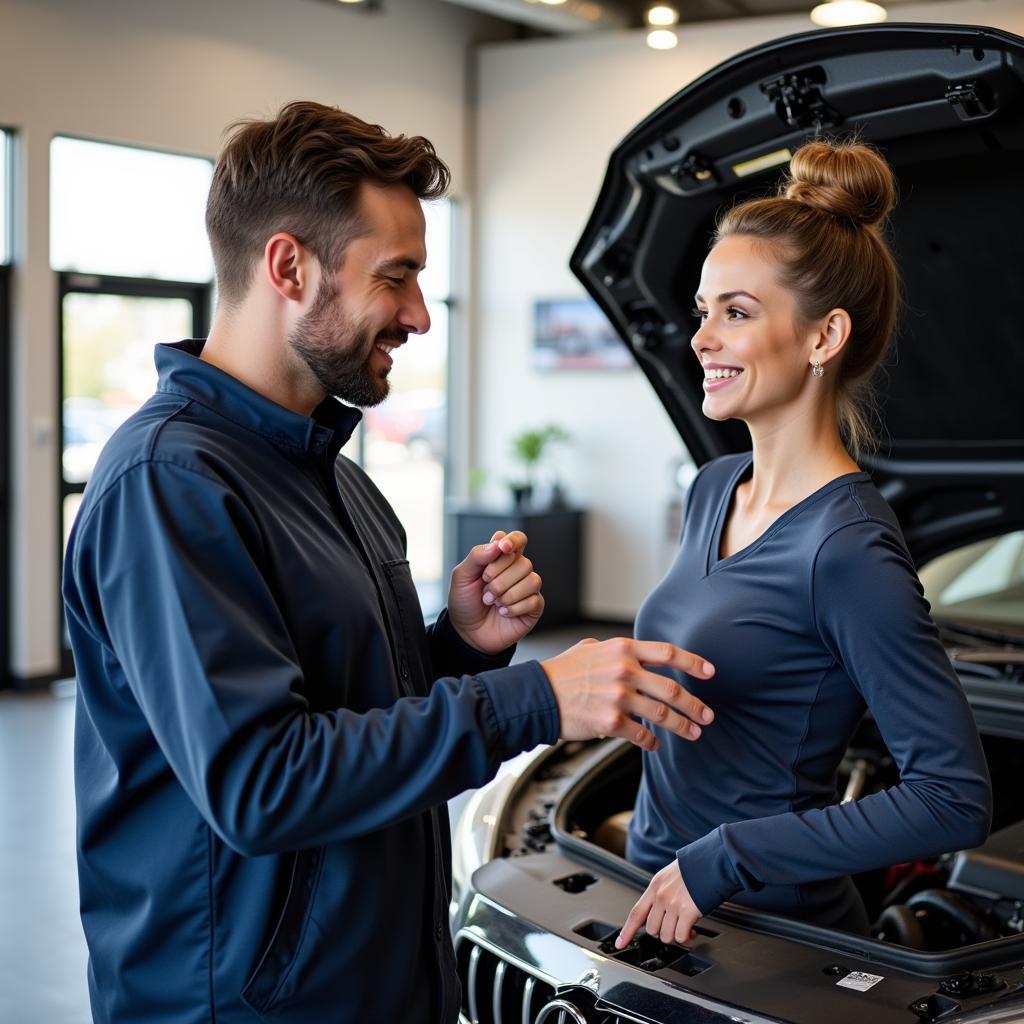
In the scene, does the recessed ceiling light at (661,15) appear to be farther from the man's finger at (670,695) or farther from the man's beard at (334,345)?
the man's finger at (670,695)

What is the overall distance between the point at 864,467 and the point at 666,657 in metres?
1.36

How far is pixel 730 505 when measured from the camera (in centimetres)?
179

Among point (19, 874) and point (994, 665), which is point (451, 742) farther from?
point (19, 874)

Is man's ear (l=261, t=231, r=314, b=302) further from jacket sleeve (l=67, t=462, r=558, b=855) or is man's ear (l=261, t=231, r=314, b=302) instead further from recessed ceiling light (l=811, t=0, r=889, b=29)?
recessed ceiling light (l=811, t=0, r=889, b=29)

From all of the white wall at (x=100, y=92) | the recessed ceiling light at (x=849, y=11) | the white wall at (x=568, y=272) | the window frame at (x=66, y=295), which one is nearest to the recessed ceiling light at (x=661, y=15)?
the white wall at (x=568, y=272)

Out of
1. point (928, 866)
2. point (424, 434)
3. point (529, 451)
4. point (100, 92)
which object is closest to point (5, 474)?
point (100, 92)

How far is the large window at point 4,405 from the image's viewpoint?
6.18m

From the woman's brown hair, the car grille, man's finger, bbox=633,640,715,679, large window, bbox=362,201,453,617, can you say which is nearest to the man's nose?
man's finger, bbox=633,640,715,679

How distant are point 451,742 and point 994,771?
173 cm

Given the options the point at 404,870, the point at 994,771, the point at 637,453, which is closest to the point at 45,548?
the point at 637,453

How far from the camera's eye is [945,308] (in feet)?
7.22

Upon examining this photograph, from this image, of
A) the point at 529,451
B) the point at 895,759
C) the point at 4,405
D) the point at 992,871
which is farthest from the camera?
the point at 529,451

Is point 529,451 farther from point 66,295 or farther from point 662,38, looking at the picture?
point 66,295

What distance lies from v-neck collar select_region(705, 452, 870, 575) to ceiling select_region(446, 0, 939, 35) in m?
6.07
